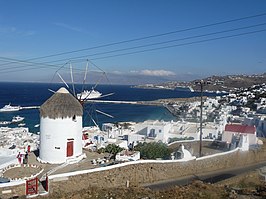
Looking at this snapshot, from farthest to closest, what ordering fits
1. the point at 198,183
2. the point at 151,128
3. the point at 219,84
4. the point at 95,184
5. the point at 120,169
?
the point at 219,84, the point at 151,128, the point at 120,169, the point at 95,184, the point at 198,183

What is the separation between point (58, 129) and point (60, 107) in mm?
1305

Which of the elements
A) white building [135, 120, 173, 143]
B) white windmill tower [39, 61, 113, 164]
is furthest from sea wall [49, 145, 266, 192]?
white building [135, 120, 173, 143]

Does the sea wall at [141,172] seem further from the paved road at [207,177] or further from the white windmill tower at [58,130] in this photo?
the white windmill tower at [58,130]

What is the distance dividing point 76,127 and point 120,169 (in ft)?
14.4

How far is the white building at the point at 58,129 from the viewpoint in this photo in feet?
62.1

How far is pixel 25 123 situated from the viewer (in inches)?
2672

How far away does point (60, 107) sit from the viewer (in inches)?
748

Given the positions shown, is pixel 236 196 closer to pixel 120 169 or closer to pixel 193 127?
pixel 120 169

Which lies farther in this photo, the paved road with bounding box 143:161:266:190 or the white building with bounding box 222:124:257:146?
the white building with bounding box 222:124:257:146

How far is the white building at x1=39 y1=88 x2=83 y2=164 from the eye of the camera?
1892 cm

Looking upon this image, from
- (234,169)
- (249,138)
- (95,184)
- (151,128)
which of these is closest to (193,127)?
(151,128)

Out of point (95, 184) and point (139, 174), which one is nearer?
point (95, 184)

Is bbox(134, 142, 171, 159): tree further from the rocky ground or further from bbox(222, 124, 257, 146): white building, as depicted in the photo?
the rocky ground

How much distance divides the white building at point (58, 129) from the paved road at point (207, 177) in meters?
5.25
